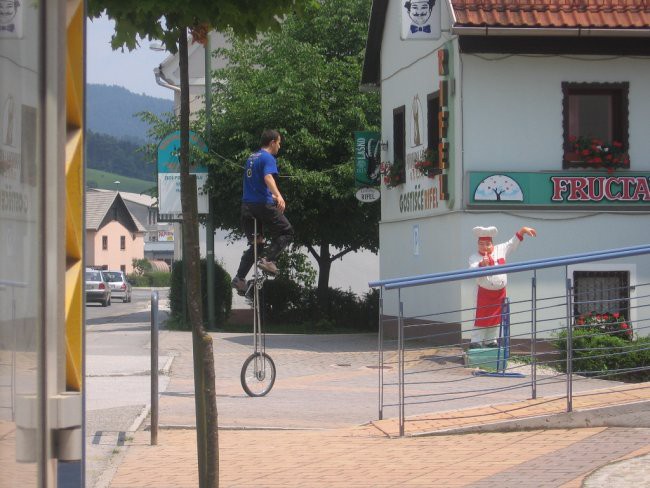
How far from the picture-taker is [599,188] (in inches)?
699

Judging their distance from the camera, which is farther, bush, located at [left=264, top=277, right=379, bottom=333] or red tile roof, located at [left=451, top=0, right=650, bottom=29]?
bush, located at [left=264, top=277, right=379, bottom=333]

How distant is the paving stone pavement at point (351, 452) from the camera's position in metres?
7.00

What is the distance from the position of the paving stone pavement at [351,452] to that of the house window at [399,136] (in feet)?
34.7

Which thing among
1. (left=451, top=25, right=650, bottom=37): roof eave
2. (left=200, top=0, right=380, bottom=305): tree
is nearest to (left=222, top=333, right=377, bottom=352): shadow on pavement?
(left=451, top=25, right=650, bottom=37): roof eave

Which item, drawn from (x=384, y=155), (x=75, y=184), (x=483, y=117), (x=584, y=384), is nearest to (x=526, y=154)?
(x=483, y=117)

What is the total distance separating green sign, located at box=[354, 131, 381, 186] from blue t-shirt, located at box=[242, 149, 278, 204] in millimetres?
11591

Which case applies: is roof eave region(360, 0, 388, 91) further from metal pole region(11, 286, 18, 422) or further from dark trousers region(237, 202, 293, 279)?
metal pole region(11, 286, 18, 422)

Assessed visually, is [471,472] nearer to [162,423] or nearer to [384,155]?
[162,423]

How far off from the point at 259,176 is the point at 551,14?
25.2 feet

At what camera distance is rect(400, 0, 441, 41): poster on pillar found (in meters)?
18.0

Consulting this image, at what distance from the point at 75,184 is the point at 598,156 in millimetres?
15554

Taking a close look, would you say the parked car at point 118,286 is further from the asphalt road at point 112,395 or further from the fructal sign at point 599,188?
the fructal sign at point 599,188

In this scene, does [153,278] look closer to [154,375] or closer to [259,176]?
[259,176]

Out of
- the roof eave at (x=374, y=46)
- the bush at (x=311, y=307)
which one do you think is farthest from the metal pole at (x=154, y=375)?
the bush at (x=311, y=307)
